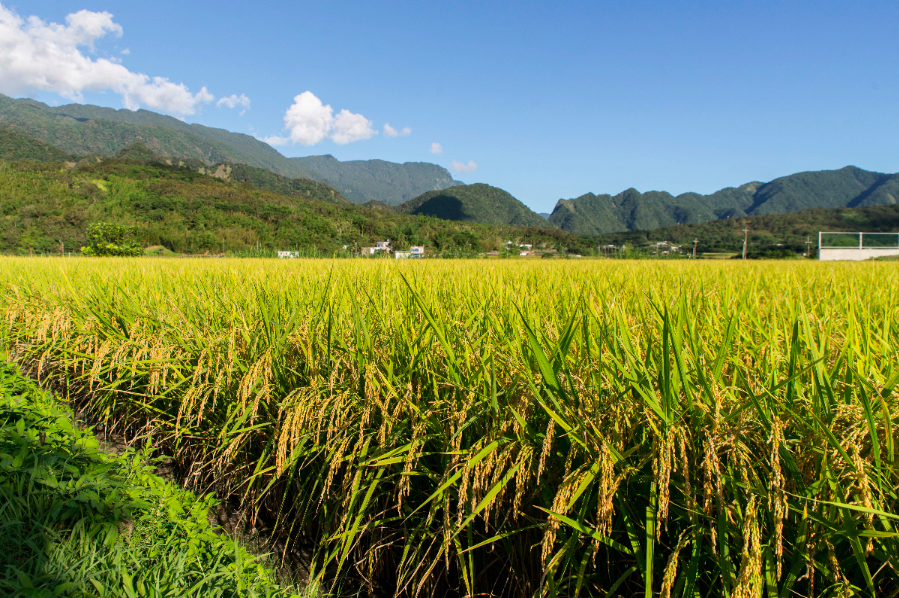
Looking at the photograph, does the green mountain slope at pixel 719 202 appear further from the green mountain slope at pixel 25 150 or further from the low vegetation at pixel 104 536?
the low vegetation at pixel 104 536

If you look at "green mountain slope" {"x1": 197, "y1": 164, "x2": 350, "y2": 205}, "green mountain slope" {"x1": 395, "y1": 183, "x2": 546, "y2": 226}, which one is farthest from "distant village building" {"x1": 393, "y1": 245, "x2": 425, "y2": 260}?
"green mountain slope" {"x1": 395, "y1": 183, "x2": 546, "y2": 226}

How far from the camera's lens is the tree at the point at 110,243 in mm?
26328

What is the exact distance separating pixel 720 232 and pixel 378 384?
75.7 meters

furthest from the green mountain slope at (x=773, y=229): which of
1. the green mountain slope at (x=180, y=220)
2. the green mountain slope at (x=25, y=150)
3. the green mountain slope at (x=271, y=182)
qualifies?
the green mountain slope at (x=25, y=150)

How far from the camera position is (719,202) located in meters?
168

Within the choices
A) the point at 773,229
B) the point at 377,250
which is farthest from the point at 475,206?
the point at 377,250

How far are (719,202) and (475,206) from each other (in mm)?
115706

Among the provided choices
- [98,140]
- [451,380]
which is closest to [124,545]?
[451,380]

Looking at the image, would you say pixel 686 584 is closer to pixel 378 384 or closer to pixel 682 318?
pixel 682 318

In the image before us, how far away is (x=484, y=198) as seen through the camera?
12162 cm

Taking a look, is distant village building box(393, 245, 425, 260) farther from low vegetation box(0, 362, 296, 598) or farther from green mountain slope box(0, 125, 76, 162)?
green mountain slope box(0, 125, 76, 162)

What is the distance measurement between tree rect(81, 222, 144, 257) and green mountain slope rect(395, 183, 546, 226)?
81.5 m

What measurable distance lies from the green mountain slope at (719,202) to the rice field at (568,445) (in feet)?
470

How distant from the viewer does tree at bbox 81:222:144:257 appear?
86.4ft
